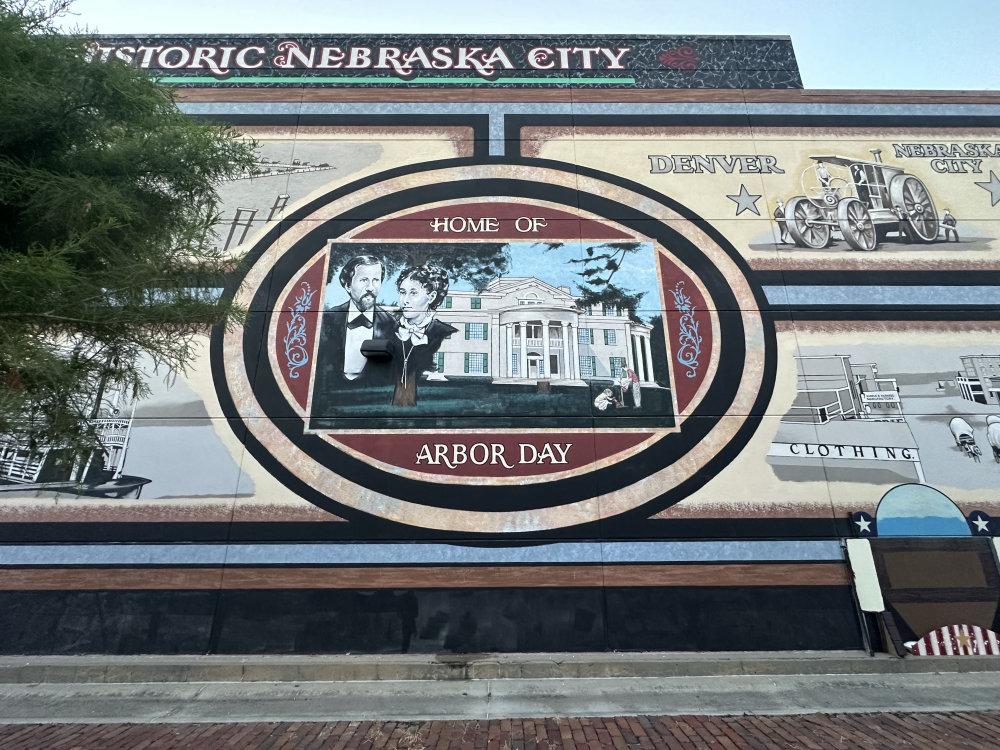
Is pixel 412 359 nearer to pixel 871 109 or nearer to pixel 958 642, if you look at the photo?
pixel 958 642

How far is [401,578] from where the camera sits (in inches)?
296

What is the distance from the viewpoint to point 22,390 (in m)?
4.17

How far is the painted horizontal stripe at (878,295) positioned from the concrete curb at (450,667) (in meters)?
5.06

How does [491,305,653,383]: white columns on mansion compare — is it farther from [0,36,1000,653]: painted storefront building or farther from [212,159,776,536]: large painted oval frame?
[212,159,776,536]: large painted oval frame

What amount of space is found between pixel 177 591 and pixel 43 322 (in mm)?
4862

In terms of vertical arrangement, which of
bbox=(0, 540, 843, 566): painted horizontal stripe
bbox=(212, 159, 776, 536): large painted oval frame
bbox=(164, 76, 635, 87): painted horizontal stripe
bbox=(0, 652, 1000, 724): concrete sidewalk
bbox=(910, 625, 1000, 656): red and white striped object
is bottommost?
bbox=(0, 652, 1000, 724): concrete sidewalk

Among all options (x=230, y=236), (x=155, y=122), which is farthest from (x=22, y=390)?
(x=230, y=236)

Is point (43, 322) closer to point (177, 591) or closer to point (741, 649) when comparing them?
point (177, 591)

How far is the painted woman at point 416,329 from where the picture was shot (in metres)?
8.42

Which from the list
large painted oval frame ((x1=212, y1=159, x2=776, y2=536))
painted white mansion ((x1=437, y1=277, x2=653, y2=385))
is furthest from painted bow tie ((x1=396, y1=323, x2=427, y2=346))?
large painted oval frame ((x1=212, y1=159, x2=776, y2=536))

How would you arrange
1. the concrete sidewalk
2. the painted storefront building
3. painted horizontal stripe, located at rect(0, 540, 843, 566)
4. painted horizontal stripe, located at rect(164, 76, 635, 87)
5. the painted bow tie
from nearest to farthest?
1. the concrete sidewalk
2. the painted storefront building
3. painted horizontal stripe, located at rect(0, 540, 843, 566)
4. the painted bow tie
5. painted horizontal stripe, located at rect(164, 76, 635, 87)

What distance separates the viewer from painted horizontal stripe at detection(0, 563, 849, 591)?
7488 mm

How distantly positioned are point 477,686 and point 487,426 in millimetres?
3333

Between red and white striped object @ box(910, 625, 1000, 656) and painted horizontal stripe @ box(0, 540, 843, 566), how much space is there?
1.56 m
